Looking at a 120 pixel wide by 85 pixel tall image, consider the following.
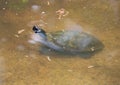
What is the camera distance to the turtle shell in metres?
2.77

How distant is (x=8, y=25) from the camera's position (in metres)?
3.13

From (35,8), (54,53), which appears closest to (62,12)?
(35,8)

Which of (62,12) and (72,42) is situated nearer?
(72,42)

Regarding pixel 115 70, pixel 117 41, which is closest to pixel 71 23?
pixel 117 41

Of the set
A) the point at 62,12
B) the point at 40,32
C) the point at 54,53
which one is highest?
the point at 62,12

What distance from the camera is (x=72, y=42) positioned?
2816 millimetres

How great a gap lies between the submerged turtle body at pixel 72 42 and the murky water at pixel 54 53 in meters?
0.07

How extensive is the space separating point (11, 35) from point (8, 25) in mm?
179

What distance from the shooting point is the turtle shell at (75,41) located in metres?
2.77

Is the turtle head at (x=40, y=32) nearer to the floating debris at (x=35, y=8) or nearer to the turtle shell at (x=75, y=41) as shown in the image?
the turtle shell at (x=75, y=41)

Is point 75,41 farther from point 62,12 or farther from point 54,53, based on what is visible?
point 62,12

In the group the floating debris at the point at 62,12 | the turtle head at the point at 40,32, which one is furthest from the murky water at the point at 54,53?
the turtle head at the point at 40,32

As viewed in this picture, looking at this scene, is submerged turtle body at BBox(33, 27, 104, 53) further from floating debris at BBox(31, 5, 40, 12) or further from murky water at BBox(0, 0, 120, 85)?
floating debris at BBox(31, 5, 40, 12)

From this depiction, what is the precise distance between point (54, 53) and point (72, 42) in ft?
0.62
